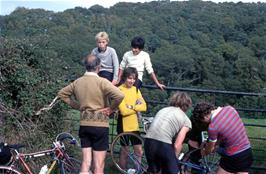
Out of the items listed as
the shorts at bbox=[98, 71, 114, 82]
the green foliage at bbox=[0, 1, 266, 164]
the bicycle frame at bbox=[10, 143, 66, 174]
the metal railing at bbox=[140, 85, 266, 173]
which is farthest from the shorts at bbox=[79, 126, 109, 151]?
the green foliage at bbox=[0, 1, 266, 164]

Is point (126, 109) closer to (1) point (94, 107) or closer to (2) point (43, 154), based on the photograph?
(1) point (94, 107)

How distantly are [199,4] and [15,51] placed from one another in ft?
84.0

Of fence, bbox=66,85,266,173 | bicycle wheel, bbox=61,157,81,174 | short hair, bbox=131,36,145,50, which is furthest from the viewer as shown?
fence, bbox=66,85,266,173

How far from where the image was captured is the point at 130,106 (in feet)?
21.7

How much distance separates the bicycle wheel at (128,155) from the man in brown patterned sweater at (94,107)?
3.99ft

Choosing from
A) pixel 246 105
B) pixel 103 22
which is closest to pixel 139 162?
pixel 246 105

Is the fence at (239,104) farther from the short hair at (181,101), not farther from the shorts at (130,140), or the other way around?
the short hair at (181,101)

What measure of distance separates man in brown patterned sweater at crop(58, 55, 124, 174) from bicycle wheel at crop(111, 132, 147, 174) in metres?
1.21

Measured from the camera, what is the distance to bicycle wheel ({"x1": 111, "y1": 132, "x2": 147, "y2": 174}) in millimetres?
6789

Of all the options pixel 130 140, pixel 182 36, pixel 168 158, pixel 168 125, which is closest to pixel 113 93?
pixel 168 125

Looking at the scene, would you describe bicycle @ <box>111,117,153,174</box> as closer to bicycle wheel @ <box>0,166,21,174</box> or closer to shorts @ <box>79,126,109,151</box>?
shorts @ <box>79,126,109,151</box>

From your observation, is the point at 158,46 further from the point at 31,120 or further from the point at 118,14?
the point at 31,120

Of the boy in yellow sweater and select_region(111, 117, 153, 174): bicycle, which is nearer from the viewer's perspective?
the boy in yellow sweater

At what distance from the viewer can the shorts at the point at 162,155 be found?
17.5ft
